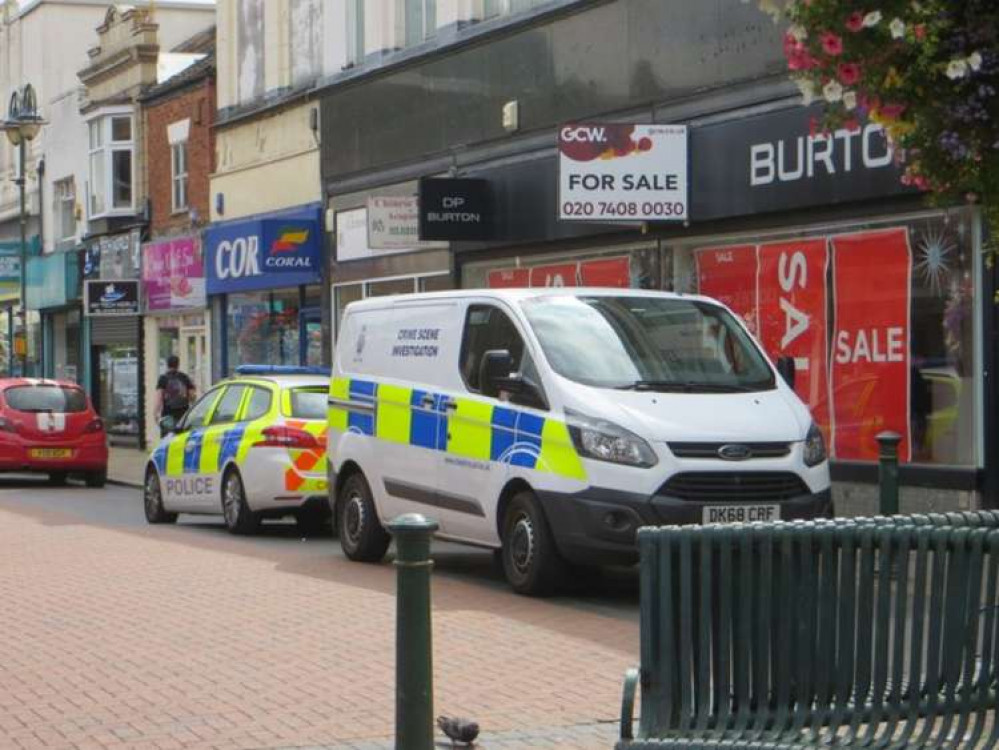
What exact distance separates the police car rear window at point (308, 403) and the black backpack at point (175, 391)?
36.6ft

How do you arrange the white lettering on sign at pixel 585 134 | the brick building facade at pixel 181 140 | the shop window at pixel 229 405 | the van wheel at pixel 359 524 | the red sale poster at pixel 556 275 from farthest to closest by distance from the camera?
the brick building facade at pixel 181 140
the red sale poster at pixel 556 275
the white lettering on sign at pixel 585 134
the shop window at pixel 229 405
the van wheel at pixel 359 524

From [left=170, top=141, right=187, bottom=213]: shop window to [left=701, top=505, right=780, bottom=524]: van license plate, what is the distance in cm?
2499

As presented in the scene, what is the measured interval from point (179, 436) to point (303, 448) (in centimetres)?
244

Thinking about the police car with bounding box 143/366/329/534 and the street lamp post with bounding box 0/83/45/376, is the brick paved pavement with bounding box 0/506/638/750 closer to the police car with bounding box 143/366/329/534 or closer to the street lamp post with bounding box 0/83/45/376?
the police car with bounding box 143/366/329/534

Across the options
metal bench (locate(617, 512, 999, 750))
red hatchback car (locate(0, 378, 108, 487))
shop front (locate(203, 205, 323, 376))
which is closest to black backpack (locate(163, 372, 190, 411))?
red hatchback car (locate(0, 378, 108, 487))

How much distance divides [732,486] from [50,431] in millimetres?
16266

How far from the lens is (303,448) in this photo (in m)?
17.2

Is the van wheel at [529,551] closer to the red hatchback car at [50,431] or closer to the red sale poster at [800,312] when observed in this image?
the red sale poster at [800,312]

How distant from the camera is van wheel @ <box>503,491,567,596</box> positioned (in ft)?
40.4

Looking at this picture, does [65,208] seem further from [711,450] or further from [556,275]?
[711,450]

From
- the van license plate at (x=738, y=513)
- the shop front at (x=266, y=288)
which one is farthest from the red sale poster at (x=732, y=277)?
the shop front at (x=266, y=288)

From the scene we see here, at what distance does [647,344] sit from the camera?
1301cm

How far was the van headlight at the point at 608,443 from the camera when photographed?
1190 centimetres

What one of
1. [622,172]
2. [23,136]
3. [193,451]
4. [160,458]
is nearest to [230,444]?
[193,451]
